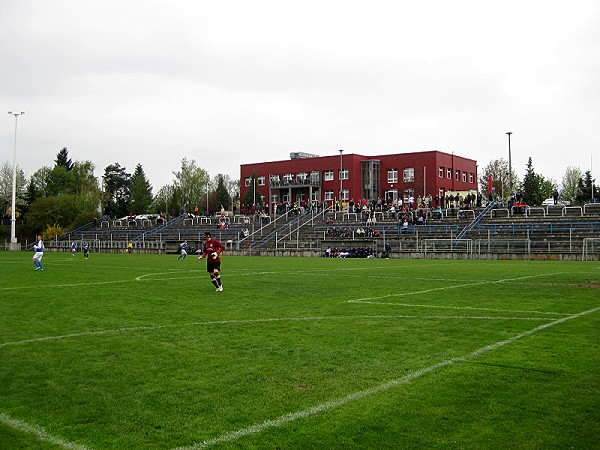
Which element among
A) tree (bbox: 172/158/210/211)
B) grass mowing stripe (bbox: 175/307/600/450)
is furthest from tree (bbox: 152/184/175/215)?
grass mowing stripe (bbox: 175/307/600/450)

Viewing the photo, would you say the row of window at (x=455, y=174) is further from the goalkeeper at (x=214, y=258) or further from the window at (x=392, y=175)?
the goalkeeper at (x=214, y=258)

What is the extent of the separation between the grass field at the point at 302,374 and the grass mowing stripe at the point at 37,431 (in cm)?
2

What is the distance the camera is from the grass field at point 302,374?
18.1ft

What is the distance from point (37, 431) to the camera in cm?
567

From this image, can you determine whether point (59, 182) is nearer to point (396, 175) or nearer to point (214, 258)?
point (396, 175)

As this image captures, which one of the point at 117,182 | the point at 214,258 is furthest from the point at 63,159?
the point at 214,258

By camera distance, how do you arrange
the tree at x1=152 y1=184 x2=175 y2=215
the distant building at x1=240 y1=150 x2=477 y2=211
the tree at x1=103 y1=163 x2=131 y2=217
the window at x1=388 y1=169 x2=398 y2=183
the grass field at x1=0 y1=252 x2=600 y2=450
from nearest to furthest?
the grass field at x1=0 y1=252 x2=600 y2=450 → the distant building at x1=240 y1=150 x2=477 y2=211 → the window at x1=388 y1=169 x2=398 y2=183 → the tree at x1=152 y1=184 x2=175 y2=215 → the tree at x1=103 y1=163 x2=131 y2=217

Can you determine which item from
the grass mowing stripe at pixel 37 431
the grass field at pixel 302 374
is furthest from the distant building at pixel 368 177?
the grass mowing stripe at pixel 37 431

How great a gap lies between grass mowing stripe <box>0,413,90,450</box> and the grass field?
0.06ft

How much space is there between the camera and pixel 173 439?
541cm

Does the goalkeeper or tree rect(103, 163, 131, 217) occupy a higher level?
tree rect(103, 163, 131, 217)

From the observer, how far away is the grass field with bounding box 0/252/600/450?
553 centimetres

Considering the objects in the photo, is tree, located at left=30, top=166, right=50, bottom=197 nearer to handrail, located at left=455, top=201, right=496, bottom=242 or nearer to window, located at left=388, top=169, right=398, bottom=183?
window, located at left=388, top=169, right=398, bottom=183

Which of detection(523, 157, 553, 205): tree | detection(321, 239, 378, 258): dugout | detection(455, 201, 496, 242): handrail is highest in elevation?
detection(523, 157, 553, 205): tree
